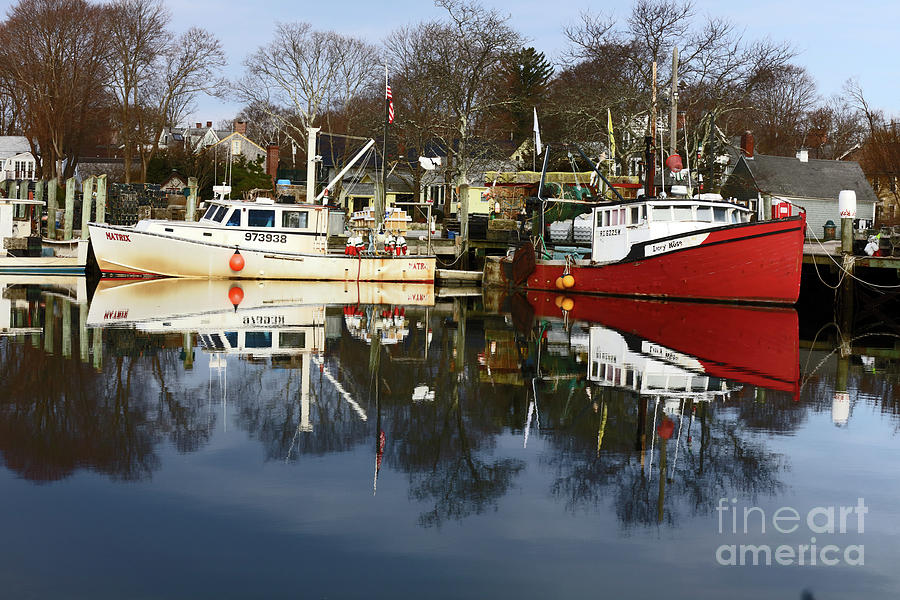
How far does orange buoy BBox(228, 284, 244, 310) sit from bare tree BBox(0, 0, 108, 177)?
1135 inches

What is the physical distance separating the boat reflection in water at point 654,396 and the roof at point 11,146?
5766 cm

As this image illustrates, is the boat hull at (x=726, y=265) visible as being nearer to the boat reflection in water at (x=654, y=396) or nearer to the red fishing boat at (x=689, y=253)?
the red fishing boat at (x=689, y=253)

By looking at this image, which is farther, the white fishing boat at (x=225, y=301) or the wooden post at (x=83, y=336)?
the white fishing boat at (x=225, y=301)

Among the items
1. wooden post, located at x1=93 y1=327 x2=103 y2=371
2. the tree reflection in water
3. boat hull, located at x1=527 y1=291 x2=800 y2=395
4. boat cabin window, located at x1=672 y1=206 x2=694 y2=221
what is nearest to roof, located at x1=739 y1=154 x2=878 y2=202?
boat hull, located at x1=527 y1=291 x2=800 y2=395

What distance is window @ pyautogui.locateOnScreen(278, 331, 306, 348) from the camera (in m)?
13.9

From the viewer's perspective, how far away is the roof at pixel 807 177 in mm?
47312

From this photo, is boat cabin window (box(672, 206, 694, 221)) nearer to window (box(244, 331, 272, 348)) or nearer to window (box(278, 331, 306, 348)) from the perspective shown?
window (box(278, 331, 306, 348))

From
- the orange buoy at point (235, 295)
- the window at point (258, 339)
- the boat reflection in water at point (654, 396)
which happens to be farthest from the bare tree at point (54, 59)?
the window at point (258, 339)

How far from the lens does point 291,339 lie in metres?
14.6

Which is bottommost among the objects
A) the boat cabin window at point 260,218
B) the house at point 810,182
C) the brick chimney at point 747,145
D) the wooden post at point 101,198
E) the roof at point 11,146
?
the boat cabin window at point 260,218

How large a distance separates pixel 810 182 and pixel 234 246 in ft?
105

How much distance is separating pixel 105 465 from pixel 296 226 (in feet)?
75.8

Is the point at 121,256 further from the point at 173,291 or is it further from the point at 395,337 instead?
the point at 395,337

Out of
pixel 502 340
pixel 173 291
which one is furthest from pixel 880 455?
pixel 173 291
